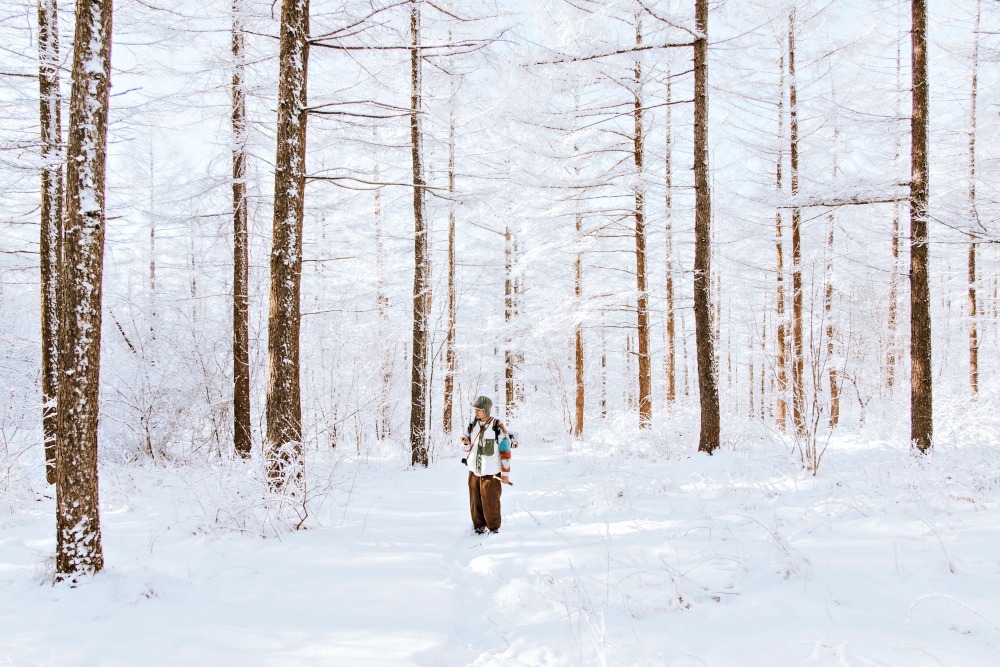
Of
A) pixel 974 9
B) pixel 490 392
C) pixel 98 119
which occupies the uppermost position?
pixel 974 9

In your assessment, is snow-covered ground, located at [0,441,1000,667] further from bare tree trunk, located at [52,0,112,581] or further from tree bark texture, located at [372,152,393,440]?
tree bark texture, located at [372,152,393,440]

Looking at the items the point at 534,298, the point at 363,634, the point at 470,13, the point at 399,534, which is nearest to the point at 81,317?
the point at 363,634

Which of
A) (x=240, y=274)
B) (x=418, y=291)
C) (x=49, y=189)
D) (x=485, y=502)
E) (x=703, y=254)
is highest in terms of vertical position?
(x=49, y=189)

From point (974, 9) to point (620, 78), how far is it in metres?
10.7

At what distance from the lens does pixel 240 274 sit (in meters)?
9.30

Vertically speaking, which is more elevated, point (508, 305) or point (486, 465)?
point (508, 305)

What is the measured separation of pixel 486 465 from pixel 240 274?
6524 mm

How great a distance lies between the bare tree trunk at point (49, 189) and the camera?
22.7ft

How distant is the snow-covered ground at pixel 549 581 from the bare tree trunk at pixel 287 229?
2.80 feet

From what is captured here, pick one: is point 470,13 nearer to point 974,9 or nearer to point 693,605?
point 693,605

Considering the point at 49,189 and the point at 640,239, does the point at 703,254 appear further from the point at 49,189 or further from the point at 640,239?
the point at 49,189

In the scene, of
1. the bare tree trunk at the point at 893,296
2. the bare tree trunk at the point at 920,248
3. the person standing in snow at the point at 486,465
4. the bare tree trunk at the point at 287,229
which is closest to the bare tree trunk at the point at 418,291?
the bare tree trunk at the point at 287,229

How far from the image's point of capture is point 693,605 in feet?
10.2

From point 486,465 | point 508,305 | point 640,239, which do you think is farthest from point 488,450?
point 508,305
